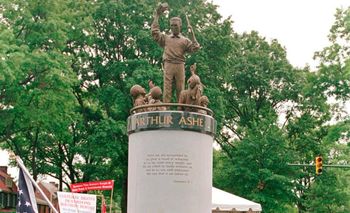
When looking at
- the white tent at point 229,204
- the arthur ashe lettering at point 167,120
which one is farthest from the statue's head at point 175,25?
the white tent at point 229,204

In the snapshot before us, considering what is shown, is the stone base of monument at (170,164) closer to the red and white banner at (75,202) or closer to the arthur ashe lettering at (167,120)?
the arthur ashe lettering at (167,120)

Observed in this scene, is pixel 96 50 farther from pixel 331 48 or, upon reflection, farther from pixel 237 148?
pixel 331 48

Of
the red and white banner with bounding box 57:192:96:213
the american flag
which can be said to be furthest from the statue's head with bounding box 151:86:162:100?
the american flag

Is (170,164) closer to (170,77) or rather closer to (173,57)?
(170,77)

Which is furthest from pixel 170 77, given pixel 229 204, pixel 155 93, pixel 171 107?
pixel 229 204

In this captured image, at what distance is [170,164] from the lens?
1338 centimetres

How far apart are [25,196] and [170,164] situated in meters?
3.73

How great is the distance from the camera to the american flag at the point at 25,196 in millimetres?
10531

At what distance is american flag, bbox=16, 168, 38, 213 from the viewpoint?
1053cm

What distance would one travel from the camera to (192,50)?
1513 centimetres

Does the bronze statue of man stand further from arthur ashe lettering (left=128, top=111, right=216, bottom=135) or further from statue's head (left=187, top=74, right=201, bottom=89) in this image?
arthur ashe lettering (left=128, top=111, right=216, bottom=135)

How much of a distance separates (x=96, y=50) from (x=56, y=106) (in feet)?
23.6

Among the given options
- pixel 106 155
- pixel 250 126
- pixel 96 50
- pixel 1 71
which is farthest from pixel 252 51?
pixel 1 71

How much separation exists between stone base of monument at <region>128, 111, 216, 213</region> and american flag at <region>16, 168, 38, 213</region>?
10.8 feet
